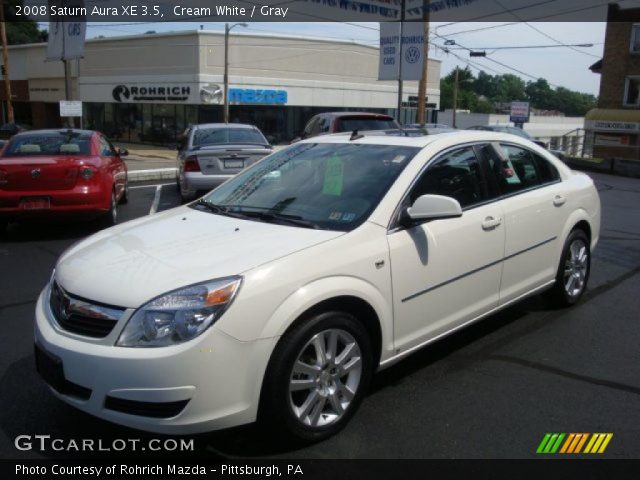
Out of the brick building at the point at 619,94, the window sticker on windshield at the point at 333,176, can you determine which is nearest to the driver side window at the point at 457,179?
the window sticker on windshield at the point at 333,176

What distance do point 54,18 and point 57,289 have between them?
21098 millimetres

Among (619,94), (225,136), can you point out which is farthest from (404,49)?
(619,94)

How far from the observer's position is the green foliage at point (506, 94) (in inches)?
4550

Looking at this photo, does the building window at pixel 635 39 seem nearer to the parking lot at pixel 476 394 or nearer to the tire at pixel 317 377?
the parking lot at pixel 476 394

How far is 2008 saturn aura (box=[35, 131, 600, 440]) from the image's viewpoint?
2.85 m

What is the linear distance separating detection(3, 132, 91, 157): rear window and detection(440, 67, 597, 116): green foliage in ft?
358

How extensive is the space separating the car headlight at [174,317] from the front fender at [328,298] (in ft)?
0.85

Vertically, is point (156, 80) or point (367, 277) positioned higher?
point (156, 80)

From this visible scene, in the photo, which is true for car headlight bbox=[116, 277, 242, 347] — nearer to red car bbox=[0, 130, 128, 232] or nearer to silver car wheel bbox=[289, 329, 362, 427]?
silver car wheel bbox=[289, 329, 362, 427]

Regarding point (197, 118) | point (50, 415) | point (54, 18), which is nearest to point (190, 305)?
point (50, 415)

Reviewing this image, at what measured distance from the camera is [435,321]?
3.90m

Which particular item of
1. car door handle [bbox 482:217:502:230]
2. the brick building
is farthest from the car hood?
the brick building

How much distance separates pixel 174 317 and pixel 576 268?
3920mm

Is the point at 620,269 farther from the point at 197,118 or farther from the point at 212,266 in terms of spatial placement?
the point at 197,118
